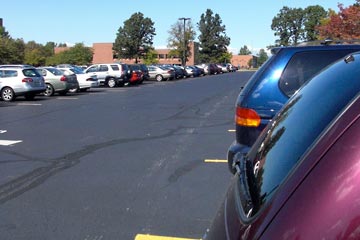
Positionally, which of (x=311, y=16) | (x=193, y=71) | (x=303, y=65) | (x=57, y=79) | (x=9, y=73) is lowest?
(x=193, y=71)

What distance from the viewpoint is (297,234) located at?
146cm

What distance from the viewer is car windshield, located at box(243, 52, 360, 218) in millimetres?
1798

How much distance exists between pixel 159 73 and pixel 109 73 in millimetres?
12628

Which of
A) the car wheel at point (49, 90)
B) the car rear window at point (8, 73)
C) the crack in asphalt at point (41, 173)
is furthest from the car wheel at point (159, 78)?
the crack in asphalt at point (41, 173)

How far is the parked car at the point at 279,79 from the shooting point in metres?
4.91

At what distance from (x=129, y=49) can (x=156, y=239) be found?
100695 mm

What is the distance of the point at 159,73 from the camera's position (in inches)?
1810

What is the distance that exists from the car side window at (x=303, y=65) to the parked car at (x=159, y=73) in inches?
1623

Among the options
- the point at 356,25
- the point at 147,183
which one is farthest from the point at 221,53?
the point at 147,183

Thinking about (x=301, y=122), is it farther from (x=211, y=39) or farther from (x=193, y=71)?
(x=211, y=39)

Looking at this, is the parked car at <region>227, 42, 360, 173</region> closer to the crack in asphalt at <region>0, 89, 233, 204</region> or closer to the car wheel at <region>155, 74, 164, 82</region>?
the crack in asphalt at <region>0, 89, 233, 204</region>

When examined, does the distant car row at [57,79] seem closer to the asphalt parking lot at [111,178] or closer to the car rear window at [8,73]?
the car rear window at [8,73]

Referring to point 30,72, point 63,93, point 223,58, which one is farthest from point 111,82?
point 223,58

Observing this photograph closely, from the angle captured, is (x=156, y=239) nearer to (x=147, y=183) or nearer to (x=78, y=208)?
(x=78, y=208)
